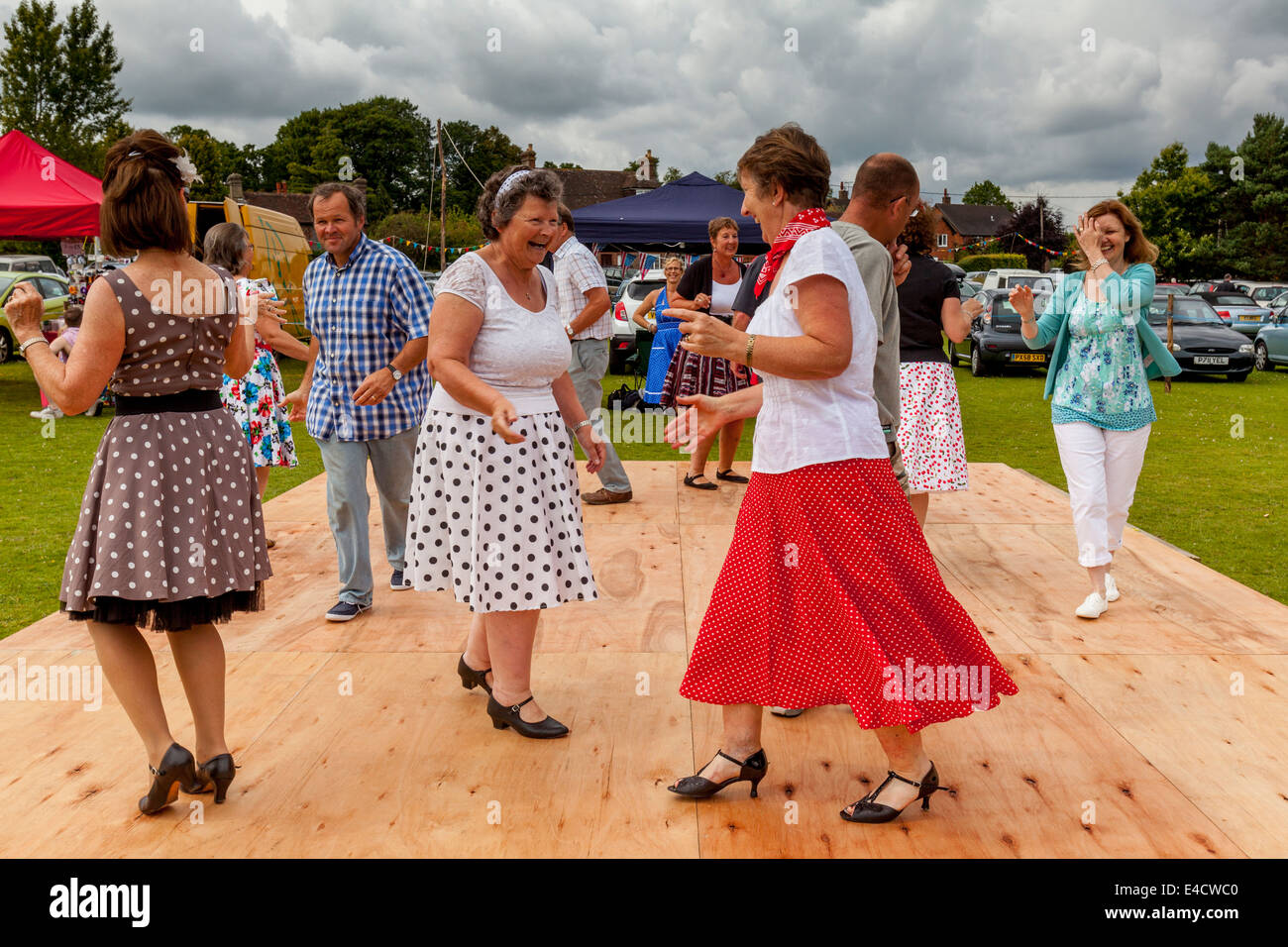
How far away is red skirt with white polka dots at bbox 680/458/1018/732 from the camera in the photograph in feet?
9.61

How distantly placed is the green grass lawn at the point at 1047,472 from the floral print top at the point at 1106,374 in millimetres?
1652

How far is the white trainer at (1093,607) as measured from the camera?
16.4 feet

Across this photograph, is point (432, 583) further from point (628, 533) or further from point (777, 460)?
point (628, 533)

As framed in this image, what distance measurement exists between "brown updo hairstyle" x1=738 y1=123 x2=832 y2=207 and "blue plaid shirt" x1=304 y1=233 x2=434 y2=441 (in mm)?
2322

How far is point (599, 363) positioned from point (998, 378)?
14630 millimetres

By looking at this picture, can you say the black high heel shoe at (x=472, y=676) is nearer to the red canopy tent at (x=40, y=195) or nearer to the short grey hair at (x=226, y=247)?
the short grey hair at (x=226, y=247)

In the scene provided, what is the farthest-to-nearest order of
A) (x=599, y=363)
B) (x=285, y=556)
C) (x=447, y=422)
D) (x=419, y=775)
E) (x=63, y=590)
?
(x=599, y=363), (x=285, y=556), (x=447, y=422), (x=419, y=775), (x=63, y=590)

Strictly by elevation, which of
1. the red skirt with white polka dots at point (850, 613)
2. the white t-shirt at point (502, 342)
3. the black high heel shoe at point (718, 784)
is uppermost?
the white t-shirt at point (502, 342)

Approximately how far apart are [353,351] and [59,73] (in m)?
58.7

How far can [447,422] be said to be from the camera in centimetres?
362

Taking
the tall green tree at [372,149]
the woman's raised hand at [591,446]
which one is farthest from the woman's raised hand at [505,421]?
the tall green tree at [372,149]

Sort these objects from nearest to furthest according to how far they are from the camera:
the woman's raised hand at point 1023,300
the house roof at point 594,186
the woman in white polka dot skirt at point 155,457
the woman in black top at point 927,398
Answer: the woman in white polka dot skirt at point 155,457 < the woman's raised hand at point 1023,300 < the woman in black top at point 927,398 < the house roof at point 594,186

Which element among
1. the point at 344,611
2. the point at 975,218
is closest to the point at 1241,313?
the point at 344,611
